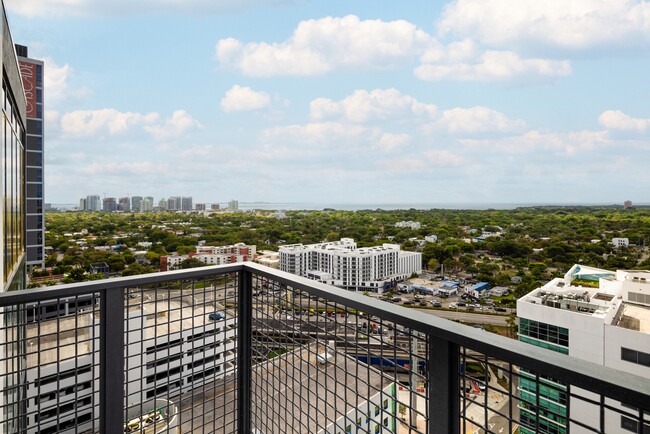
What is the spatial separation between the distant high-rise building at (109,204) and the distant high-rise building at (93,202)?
690 millimetres

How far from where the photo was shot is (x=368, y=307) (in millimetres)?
863

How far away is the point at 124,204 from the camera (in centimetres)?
2523

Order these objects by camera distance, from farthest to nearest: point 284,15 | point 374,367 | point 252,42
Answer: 1. point 252,42
2. point 284,15
3. point 374,367

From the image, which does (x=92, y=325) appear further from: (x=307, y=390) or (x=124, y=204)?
(x=124, y=204)

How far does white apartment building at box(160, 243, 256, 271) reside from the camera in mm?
12383

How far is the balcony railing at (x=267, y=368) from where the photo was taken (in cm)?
57

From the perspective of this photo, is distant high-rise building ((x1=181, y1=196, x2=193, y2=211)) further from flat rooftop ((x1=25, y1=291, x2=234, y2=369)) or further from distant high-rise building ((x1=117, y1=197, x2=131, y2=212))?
flat rooftop ((x1=25, y1=291, x2=234, y2=369))

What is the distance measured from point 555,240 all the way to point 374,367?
16355mm

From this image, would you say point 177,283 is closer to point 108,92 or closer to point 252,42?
point 252,42

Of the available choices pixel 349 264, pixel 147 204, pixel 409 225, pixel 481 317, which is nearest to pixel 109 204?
pixel 147 204

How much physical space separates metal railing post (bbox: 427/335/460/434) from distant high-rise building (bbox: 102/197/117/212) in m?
26.7

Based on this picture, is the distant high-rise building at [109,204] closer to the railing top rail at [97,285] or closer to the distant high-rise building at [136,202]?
the distant high-rise building at [136,202]

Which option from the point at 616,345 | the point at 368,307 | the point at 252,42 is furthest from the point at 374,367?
the point at 252,42

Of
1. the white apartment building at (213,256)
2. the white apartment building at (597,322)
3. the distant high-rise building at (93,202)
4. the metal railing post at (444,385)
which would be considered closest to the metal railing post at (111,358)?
the metal railing post at (444,385)
